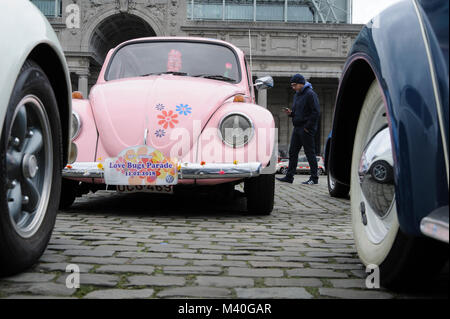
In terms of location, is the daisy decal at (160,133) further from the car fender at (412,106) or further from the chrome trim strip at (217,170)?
the car fender at (412,106)

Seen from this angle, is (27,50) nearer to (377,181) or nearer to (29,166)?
(29,166)

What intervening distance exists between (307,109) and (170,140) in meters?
4.88

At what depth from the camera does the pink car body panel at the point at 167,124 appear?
3.82 meters

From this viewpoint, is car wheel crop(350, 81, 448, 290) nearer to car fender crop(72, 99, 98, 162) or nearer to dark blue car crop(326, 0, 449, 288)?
dark blue car crop(326, 0, 449, 288)

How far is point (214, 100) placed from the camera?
13.7 ft

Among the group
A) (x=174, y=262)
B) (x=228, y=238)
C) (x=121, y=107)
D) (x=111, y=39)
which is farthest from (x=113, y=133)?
(x=111, y=39)

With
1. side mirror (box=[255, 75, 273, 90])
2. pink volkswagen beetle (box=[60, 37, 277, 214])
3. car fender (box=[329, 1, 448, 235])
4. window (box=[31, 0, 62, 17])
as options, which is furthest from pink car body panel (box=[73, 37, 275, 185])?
window (box=[31, 0, 62, 17])

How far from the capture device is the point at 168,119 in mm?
3908

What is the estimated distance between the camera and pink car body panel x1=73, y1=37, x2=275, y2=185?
150 inches

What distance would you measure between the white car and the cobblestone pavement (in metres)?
0.16

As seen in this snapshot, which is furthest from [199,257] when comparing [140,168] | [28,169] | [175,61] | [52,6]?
[52,6]

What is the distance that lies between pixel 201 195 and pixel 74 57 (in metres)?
27.3

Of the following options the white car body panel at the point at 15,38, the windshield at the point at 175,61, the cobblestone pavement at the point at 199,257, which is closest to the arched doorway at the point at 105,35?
the windshield at the point at 175,61
